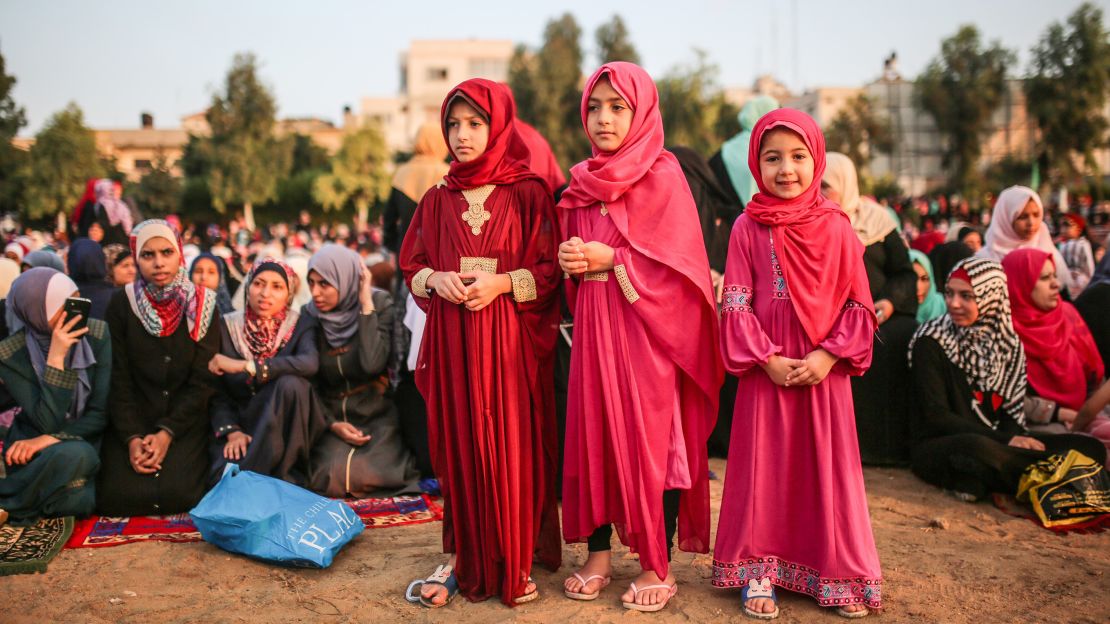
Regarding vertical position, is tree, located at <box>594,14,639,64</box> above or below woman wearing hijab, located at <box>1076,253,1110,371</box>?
above

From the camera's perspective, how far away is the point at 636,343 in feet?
9.89

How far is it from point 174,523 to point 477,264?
2.32 m

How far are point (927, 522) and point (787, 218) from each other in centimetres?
195

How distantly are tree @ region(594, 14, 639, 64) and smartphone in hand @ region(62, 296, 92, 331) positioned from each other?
43.4m

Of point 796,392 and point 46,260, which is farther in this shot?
point 46,260

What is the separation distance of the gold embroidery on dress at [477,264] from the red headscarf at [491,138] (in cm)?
28

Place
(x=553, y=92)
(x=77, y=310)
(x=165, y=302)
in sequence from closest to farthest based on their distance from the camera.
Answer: (x=77, y=310) → (x=165, y=302) → (x=553, y=92)

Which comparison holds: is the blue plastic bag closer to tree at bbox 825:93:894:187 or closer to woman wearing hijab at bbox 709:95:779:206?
woman wearing hijab at bbox 709:95:779:206

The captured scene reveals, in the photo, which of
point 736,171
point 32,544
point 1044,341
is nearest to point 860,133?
point 736,171

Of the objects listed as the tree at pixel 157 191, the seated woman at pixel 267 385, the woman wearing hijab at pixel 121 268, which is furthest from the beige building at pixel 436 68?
the seated woman at pixel 267 385

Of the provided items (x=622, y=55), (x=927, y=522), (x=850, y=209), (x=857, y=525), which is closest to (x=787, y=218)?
(x=857, y=525)

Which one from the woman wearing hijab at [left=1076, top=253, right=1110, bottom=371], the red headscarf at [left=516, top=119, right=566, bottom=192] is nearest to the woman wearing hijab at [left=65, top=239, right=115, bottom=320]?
the red headscarf at [left=516, top=119, right=566, bottom=192]

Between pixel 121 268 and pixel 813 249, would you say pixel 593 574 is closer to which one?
pixel 813 249

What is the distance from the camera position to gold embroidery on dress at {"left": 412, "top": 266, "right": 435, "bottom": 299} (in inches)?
125
